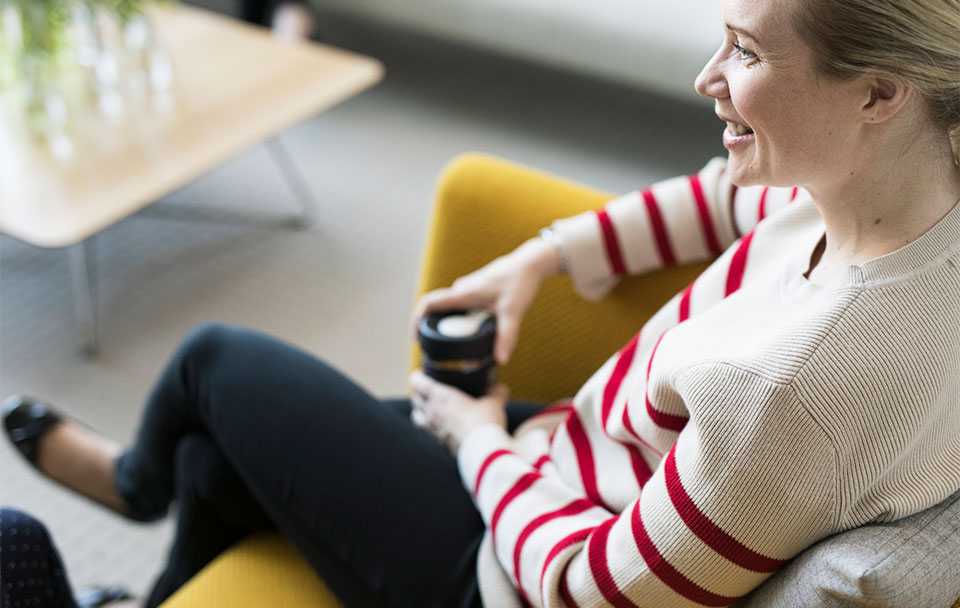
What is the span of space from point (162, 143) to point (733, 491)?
Result: 1478mm

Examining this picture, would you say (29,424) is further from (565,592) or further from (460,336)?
(565,592)

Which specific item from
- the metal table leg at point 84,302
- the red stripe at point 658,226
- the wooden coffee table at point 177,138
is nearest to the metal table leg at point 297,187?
the wooden coffee table at point 177,138

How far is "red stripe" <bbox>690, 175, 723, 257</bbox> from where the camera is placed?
1157 millimetres

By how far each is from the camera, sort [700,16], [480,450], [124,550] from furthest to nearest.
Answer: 1. [700,16]
2. [124,550]
3. [480,450]

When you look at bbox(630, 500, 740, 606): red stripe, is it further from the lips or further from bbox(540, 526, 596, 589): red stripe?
the lips

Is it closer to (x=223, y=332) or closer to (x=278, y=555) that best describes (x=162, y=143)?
(x=223, y=332)

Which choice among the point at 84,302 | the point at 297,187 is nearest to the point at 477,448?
the point at 84,302

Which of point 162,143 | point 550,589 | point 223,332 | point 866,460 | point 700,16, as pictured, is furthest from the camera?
point 700,16

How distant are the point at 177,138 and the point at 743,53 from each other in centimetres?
142

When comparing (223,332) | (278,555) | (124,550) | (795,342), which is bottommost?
(124,550)

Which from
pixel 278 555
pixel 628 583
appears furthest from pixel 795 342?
pixel 278 555

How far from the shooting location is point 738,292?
0.91m

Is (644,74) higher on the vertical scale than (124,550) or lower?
higher

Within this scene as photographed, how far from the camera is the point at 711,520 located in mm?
790
